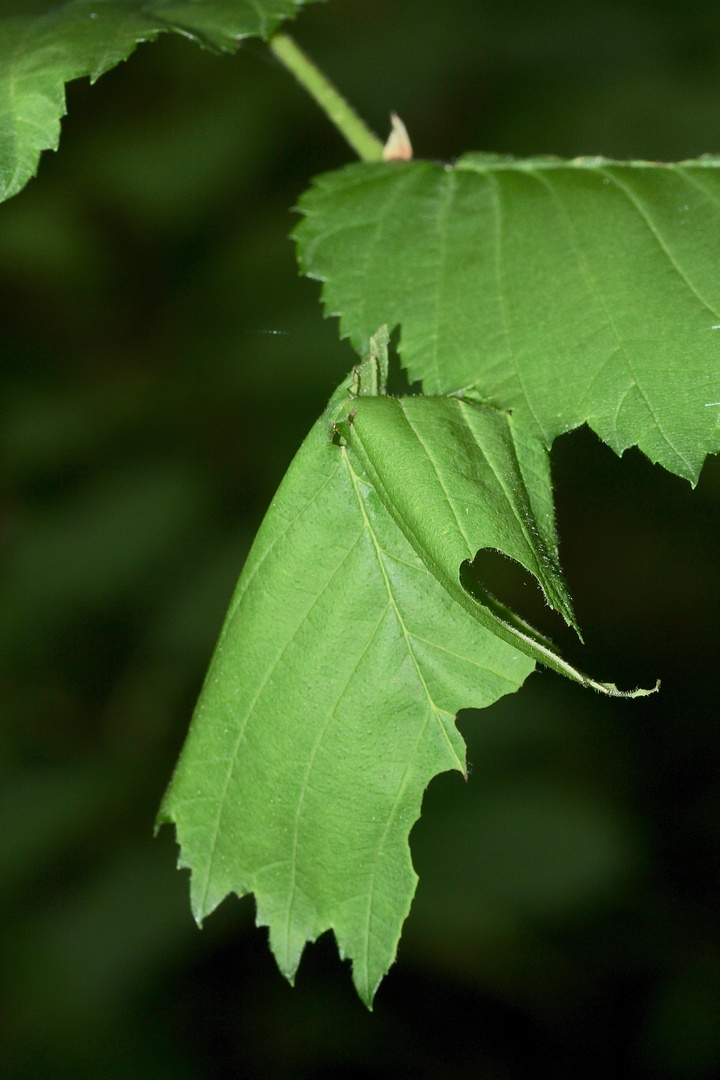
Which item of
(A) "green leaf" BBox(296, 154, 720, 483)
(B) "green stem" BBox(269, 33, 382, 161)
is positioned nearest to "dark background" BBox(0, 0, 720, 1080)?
(B) "green stem" BBox(269, 33, 382, 161)

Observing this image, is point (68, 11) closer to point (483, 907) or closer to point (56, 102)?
point (56, 102)

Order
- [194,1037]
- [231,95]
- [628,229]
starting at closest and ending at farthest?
[628,229]
[194,1037]
[231,95]

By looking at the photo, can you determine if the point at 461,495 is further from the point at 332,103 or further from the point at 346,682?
the point at 332,103

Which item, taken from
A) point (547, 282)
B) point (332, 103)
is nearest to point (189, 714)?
point (332, 103)

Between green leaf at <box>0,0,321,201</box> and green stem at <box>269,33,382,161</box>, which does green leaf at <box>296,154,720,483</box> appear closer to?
green stem at <box>269,33,382,161</box>

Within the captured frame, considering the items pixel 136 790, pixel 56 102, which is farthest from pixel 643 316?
pixel 136 790

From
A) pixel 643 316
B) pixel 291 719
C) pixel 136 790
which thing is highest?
pixel 643 316

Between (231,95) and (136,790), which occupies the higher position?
(231,95)
